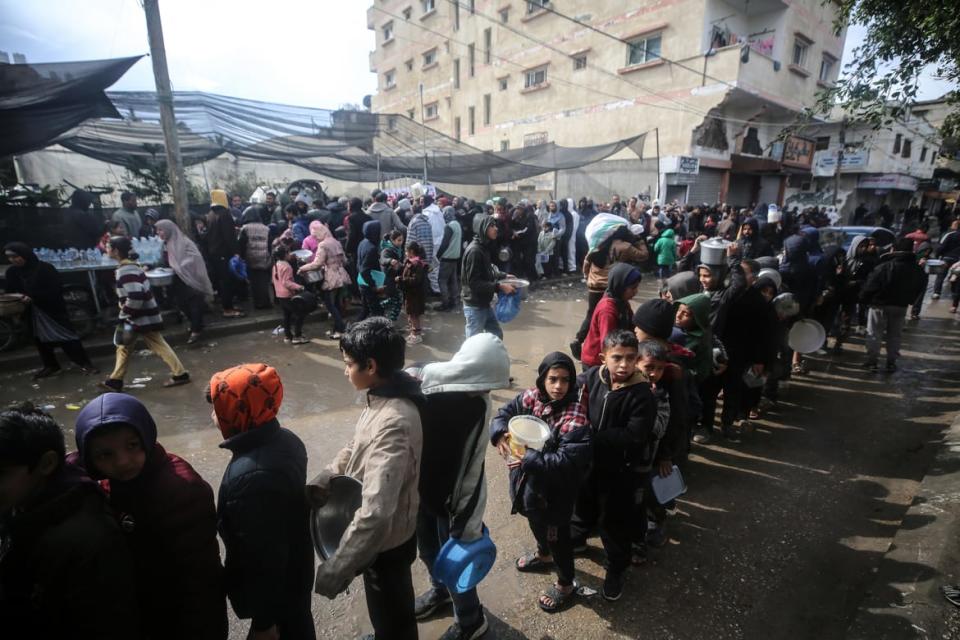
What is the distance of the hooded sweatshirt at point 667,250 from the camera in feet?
33.5

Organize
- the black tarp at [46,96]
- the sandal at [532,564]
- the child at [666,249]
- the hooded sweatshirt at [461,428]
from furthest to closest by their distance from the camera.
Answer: the child at [666,249], the black tarp at [46,96], the sandal at [532,564], the hooded sweatshirt at [461,428]

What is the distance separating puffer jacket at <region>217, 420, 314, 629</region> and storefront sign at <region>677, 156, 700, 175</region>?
16408 mm

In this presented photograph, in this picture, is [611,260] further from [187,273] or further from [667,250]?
[667,250]

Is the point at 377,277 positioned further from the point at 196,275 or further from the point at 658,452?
the point at 658,452

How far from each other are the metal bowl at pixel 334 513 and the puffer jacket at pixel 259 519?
0.10m

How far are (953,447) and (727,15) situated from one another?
17.0m

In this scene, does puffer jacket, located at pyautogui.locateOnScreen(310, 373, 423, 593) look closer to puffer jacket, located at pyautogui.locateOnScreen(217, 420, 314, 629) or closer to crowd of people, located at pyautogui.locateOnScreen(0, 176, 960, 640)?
crowd of people, located at pyautogui.locateOnScreen(0, 176, 960, 640)

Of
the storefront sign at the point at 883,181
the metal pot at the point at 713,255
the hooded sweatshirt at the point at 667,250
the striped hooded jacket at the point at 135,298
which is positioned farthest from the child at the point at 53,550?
the storefront sign at the point at 883,181

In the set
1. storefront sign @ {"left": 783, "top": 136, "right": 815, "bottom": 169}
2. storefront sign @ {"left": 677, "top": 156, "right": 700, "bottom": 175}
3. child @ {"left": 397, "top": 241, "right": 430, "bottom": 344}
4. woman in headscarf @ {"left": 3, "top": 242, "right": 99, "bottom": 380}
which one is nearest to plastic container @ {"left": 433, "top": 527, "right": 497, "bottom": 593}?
child @ {"left": 397, "top": 241, "right": 430, "bottom": 344}

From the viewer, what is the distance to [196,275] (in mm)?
6012

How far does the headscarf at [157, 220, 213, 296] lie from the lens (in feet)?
19.4

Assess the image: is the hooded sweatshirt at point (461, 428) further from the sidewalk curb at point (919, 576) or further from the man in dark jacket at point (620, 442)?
the sidewalk curb at point (919, 576)

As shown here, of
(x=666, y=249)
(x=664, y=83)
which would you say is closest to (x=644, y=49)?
(x=664, y=83)

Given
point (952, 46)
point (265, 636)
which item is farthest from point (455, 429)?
point (952, 46)
